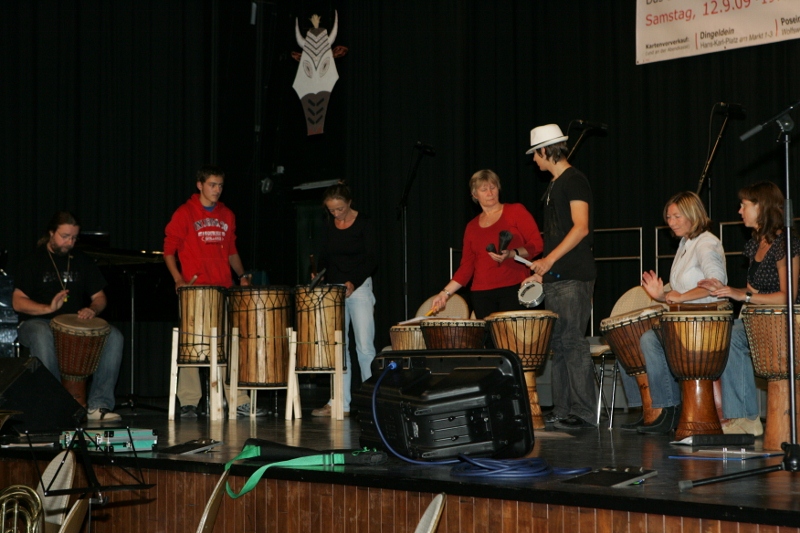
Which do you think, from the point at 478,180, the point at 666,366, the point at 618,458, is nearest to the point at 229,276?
the point at 478,180

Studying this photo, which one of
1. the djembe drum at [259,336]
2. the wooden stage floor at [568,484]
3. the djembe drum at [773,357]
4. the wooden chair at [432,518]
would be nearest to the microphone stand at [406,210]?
the djembe drum at [259,336]

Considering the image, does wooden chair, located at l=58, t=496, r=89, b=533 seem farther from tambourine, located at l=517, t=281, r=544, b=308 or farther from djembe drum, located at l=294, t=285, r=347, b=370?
djembe drum, located at l=294, t=285, r=347, b=370

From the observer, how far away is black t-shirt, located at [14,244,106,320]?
636cm

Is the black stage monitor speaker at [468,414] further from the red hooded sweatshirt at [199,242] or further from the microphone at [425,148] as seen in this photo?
the microphone at [425,148]

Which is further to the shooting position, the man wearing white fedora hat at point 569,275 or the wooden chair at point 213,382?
the wooden chair at point 213,382

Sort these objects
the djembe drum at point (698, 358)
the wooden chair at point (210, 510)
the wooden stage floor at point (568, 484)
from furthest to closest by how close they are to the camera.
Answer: the djembe drum at point (698, 358) → the wooden stage floor at point (568, 484) → the wooden chair at point (210, 510)

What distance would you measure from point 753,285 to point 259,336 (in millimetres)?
3223

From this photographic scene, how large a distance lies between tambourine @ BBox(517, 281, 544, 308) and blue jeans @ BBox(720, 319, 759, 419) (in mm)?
1031

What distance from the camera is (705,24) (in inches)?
285

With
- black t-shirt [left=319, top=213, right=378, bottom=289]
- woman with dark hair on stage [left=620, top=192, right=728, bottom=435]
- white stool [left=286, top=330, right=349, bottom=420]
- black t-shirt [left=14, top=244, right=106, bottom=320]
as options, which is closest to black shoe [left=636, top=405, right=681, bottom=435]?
woman with dark hair on stage [left=620, top=192, right=728, bottom=435]

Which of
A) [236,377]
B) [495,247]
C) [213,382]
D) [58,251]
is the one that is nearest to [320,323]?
[236,377]

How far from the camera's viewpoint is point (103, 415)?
6199 millimetres

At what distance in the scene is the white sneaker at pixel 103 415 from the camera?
6082mm

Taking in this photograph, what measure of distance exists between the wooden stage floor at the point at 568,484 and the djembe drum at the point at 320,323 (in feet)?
4.34
